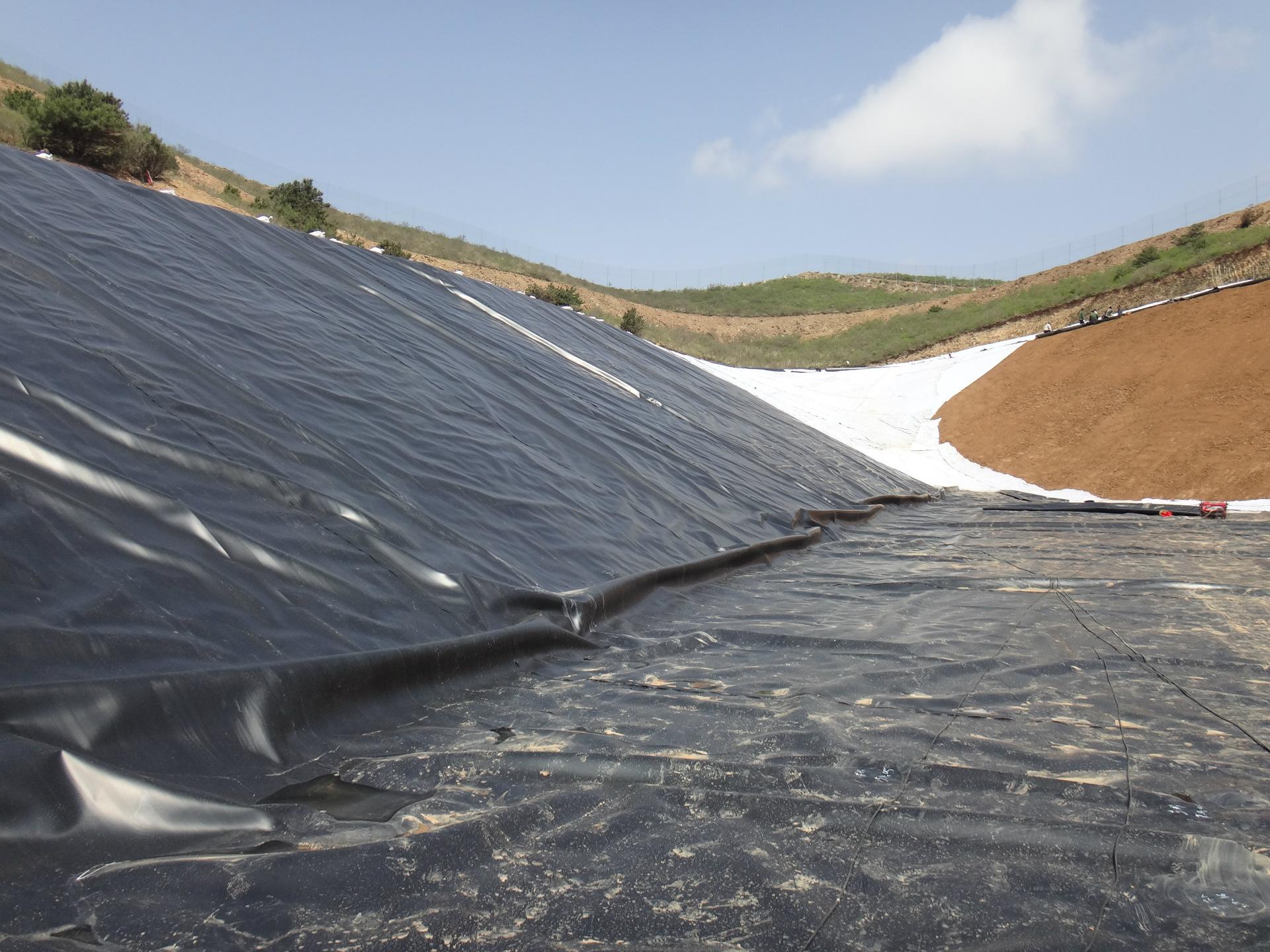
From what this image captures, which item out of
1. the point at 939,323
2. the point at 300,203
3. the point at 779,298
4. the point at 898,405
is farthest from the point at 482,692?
the point at 779,298

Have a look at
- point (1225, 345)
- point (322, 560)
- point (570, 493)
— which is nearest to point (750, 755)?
point (322, 560)

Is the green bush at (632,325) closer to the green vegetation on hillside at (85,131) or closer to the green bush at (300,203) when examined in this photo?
the green bush at (300,203)

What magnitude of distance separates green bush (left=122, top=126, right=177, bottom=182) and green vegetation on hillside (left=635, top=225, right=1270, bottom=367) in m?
12.6

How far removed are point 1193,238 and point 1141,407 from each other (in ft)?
62.8

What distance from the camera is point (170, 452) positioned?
8.87ft

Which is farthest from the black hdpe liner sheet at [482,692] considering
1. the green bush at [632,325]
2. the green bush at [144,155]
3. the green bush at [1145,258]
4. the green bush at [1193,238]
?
the green bush at [1145,258]

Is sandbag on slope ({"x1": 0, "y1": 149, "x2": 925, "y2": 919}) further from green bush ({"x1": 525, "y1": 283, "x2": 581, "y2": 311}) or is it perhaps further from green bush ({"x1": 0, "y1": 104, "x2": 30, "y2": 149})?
green bush ({"x1": 525, "y1": 283, "x2": 581, "y2": 311})

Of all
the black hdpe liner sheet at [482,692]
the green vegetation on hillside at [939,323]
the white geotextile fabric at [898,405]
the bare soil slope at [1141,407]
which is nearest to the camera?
the black hdpe liner sheet at [482,692]

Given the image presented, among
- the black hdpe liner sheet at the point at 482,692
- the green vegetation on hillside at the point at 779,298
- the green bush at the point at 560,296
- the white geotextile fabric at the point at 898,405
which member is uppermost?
the green vegetation on hillside at the point at 779,298

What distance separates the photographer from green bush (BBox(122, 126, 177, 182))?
1557cm

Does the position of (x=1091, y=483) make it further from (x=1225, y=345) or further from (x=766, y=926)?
(x=766, y=926)

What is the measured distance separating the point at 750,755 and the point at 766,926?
2.19 feet

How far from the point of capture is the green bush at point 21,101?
16172 millimetres

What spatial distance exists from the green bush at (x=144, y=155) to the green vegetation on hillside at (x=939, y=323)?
1264cm
